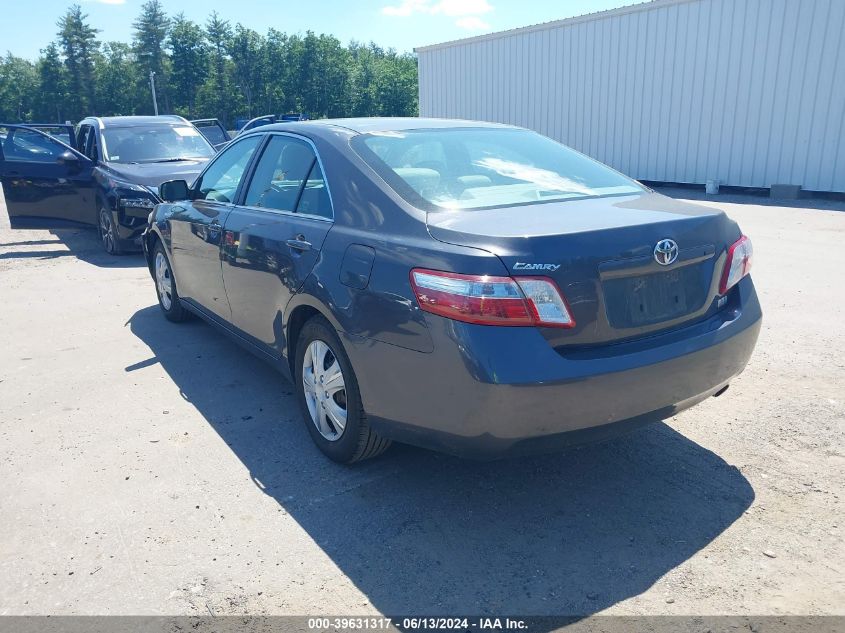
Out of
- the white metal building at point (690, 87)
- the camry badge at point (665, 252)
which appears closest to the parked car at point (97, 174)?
the camry badge at point (665, 252)

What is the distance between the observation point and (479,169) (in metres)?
3.58

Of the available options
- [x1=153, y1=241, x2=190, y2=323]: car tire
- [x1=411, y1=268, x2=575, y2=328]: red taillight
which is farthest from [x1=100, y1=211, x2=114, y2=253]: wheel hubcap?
[x1=411, y1=268, x2=575, y2=328]: red taillight

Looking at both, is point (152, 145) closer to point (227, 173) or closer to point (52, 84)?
point (227, 173)

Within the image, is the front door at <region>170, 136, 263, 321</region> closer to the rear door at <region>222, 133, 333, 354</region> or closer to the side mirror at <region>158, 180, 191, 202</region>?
the side mirror at <region>158, 180, 191, 202</region>

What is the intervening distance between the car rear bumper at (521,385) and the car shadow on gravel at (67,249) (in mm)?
7098

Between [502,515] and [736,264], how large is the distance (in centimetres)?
157

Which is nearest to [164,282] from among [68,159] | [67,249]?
[68,159]

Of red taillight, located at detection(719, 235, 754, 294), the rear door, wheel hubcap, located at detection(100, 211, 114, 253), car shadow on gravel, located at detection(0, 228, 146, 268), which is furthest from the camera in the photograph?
wheel hubcap, located at detection(100, 211, 114, 253)

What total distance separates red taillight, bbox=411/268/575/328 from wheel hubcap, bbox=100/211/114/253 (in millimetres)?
8095

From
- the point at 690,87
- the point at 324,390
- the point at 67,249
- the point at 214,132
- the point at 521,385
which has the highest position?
the point at 690,87

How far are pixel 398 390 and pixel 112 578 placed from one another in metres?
1.33

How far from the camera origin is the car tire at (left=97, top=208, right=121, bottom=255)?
9.31 metres

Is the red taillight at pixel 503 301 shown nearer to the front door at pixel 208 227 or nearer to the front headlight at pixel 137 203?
the front door at pixel 208 227

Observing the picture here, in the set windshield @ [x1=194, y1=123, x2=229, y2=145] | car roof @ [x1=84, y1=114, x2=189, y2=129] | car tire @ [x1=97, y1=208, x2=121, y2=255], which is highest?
car roof @ [x1=84, y1=114, x2=189, y2=129]
